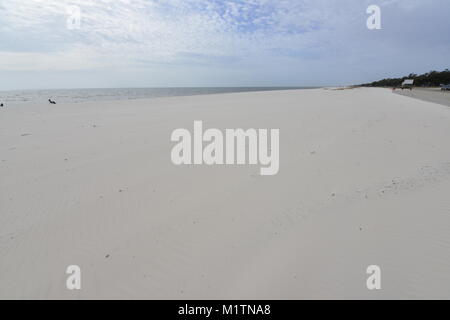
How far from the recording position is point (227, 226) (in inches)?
134

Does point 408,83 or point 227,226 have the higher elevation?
point 408,83

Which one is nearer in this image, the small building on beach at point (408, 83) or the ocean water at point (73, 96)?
the ocean water at point (73, 96)

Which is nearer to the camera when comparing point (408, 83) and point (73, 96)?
point (73, 96)

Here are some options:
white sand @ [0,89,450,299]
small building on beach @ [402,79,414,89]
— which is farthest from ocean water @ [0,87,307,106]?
small building on beach @ [402,79,414,89]

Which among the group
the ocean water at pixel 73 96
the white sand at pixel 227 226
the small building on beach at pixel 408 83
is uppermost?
the small building on beach at pixel 408 83

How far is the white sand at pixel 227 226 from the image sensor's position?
8.23 feet

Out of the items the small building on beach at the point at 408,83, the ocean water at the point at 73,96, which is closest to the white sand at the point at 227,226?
the ocean water at the point at 73,96

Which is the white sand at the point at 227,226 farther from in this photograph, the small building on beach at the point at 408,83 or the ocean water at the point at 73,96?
the small building on beach at the point at 408,83

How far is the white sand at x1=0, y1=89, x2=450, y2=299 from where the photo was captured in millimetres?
2510

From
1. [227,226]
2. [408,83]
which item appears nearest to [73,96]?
[227,226]

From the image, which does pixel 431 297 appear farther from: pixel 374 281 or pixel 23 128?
pixel 23 128

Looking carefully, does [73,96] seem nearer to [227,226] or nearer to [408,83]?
[227,226]

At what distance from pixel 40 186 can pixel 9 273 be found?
2.52 m

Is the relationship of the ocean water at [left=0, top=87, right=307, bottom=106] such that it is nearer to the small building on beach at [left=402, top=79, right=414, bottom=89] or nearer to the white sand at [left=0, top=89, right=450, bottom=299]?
the white sand at [left=0, top=89, right=450, bottom=299]
